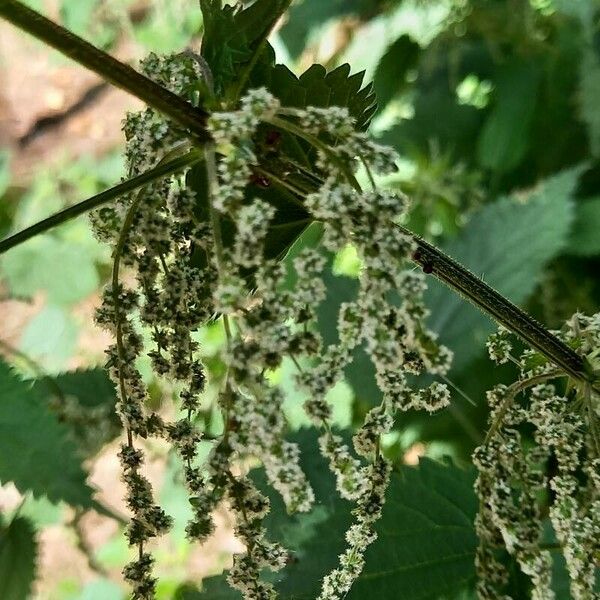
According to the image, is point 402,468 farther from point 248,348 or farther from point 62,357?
point 62,357

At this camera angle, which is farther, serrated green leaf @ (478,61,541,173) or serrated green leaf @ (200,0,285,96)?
serrated green leaf @ (478,61,541,173)

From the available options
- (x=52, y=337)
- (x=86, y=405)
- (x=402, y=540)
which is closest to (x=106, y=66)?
(x=402, y=540)

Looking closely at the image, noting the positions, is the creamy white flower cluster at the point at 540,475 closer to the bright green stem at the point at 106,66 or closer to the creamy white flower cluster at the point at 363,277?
the creamy white flower cluster at the point at 363,277

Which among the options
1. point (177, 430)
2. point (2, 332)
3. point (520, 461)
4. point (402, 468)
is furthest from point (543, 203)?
point (2, 332)

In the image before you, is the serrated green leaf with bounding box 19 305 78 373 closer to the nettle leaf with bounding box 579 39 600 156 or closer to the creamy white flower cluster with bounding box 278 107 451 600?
the nettle leaf with bounding box 579 39 600 156

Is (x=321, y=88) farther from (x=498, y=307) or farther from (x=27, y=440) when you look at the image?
(x=27, y=440)

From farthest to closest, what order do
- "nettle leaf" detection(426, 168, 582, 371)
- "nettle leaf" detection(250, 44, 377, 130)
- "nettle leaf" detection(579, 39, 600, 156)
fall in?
"nettle leaf" detection(579, 39, 600, 156) < "nettle leaf" detection(426, 168, 582, 371) < "nettle leaf" detection(250, 44, 377, 130)

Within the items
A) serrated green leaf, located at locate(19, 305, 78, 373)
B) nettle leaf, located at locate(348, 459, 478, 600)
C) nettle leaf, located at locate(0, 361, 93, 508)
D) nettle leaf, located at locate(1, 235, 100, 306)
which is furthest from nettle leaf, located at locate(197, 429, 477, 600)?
serrated green leaf, located at locate(19, 305, 78, 373)
